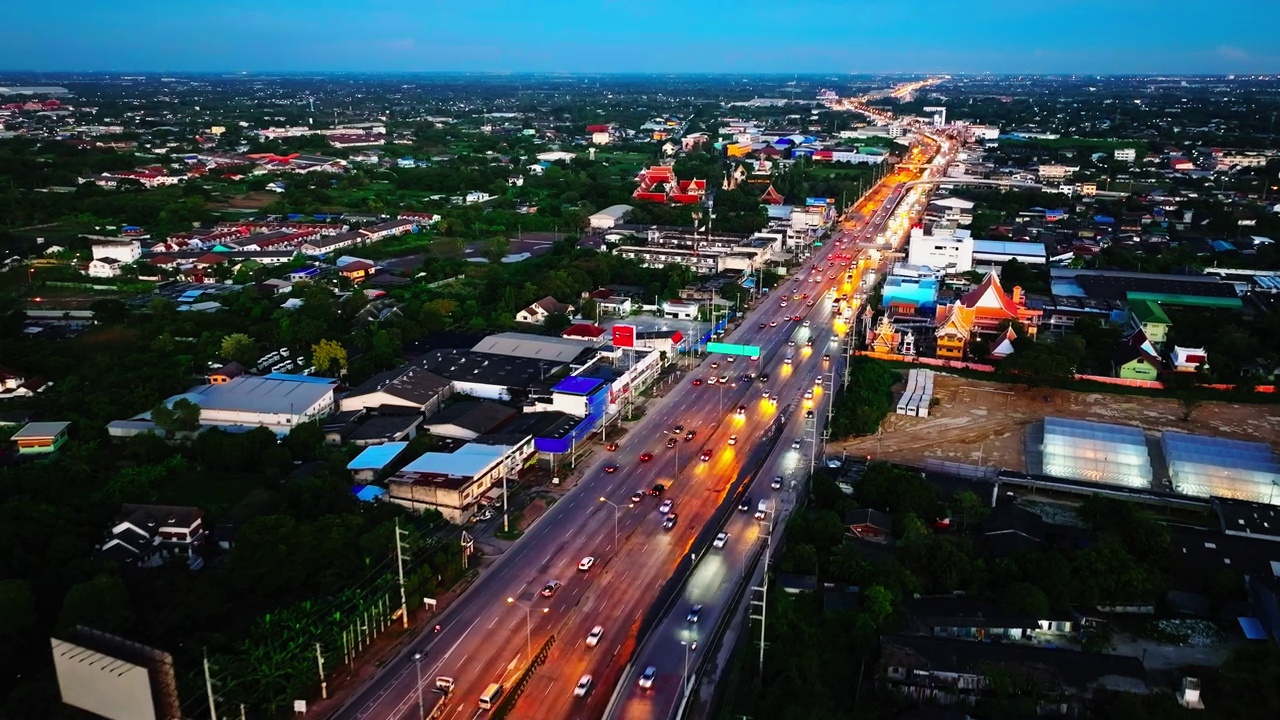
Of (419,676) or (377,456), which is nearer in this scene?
(419,676)

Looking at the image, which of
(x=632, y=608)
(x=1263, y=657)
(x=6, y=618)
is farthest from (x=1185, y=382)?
(x=6, y=618)

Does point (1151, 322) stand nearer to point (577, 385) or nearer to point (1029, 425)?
point (1029, 425)

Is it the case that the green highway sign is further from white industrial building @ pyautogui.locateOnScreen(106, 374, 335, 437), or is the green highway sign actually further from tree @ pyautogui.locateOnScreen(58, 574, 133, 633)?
tree @ pyautogui.locateOnScreen(58, 574, 133, 633)

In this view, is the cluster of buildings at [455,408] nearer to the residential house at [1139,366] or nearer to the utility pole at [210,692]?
the utility pole at [210,692]

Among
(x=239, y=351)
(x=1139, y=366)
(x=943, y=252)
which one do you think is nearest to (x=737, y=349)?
(x=1139, y=366)

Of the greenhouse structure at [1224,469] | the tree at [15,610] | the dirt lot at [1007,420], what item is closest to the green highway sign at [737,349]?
the dirt lot at [1007,420]

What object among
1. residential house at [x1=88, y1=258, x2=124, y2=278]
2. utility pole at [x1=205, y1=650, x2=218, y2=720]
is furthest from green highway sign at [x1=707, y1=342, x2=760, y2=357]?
residential house at [x1=88, y1=258, x2=124, y2=278]

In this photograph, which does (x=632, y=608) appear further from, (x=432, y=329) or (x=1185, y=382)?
(x=1185, y=382)
